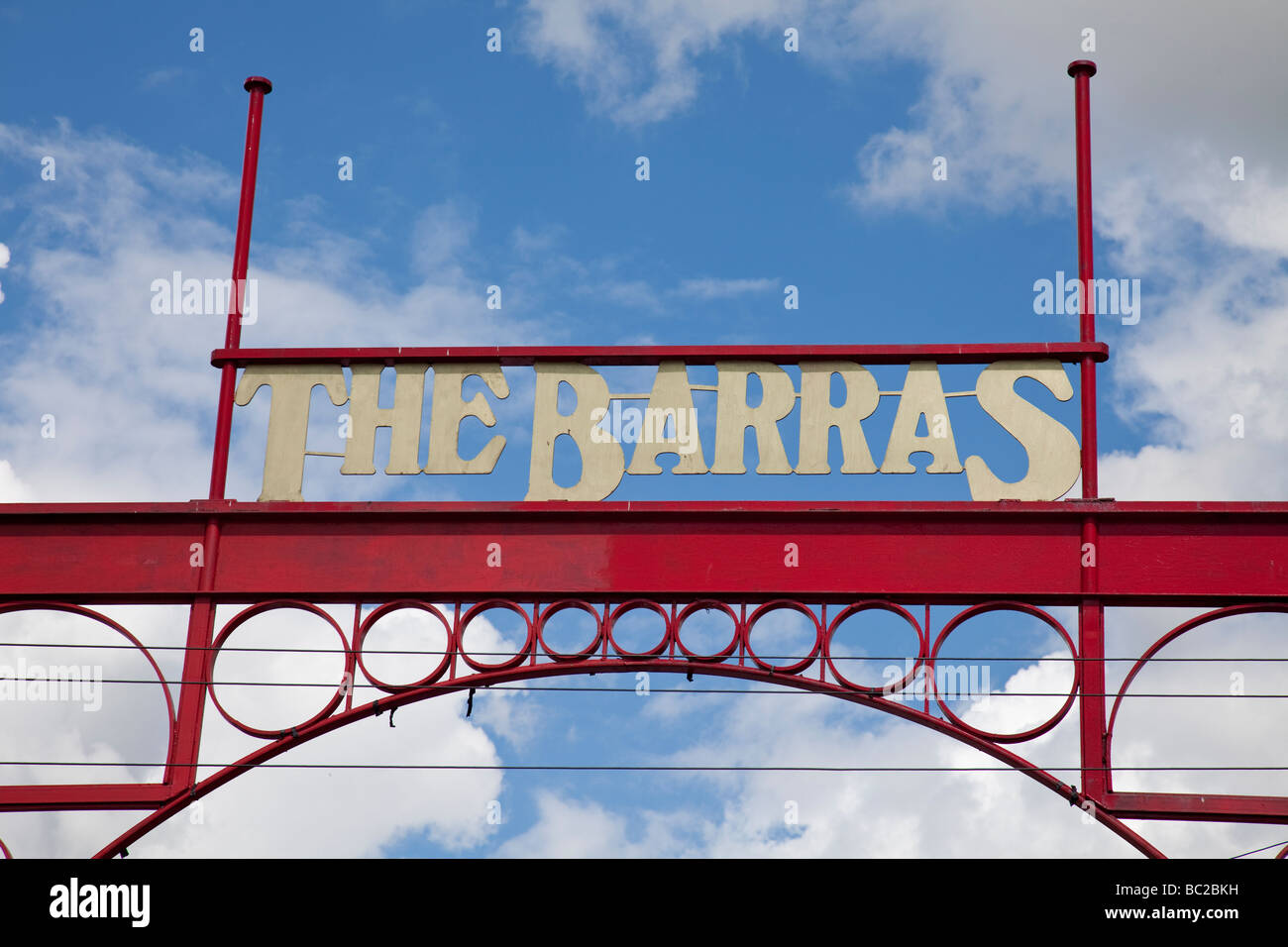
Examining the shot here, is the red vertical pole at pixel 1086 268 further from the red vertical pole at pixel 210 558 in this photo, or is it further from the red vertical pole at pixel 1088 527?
the red vertical pole at pixel 210 558

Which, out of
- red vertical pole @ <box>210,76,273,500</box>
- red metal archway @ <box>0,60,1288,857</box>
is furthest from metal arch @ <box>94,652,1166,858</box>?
red vertical pole @ <box>210,76,273,500</box>

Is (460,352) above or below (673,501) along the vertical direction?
above

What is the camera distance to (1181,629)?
10.1m

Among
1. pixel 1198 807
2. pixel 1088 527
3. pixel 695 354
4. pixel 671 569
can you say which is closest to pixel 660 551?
pixel 671 569

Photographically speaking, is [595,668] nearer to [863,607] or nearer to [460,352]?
[863,607]

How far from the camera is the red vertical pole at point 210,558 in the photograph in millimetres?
10352

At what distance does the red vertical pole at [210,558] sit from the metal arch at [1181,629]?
529 cm

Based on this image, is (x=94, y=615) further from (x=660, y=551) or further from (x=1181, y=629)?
(x=1181, y=629)

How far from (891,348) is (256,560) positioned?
13.6 feet

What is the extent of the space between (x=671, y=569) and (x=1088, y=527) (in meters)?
2.50

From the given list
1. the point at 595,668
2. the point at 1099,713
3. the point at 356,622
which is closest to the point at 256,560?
the point at 356,622
